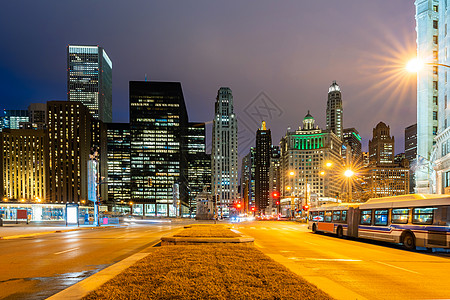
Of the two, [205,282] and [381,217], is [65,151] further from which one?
[205,282]

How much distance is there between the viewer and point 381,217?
24.0 m

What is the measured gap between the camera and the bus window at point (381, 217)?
2352 centimetres

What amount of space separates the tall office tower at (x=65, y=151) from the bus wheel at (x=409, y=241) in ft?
640

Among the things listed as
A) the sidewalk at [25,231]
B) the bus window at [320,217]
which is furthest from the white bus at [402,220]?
the sidewalk at [25,231]

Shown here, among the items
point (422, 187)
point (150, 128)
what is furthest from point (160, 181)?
point (422, 187)

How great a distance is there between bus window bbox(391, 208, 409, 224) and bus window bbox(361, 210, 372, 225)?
2925 mm

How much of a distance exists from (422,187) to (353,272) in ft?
254

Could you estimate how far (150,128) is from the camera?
189875 millimetres

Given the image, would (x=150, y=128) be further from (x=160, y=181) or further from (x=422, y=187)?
(x=422, y=187)

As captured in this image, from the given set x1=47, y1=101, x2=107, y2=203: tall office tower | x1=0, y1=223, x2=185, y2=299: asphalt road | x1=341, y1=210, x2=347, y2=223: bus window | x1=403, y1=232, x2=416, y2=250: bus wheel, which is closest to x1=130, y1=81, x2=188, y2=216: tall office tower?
x1=47, y1=101, x2=107, y2=203: tall office tower

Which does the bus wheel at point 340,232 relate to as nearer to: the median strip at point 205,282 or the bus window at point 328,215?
the bus window at point 328,215

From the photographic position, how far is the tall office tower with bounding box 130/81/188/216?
624 feet

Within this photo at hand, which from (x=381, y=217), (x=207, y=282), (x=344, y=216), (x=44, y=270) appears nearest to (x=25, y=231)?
(x=44, y=270)

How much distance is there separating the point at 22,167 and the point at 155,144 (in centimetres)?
7916
